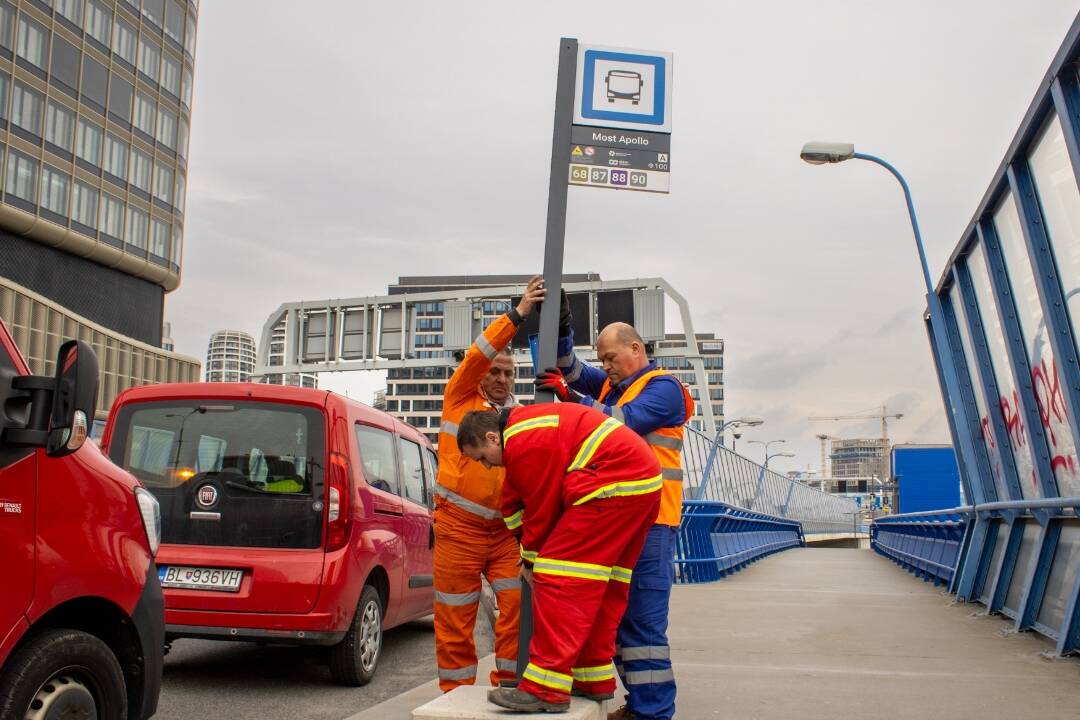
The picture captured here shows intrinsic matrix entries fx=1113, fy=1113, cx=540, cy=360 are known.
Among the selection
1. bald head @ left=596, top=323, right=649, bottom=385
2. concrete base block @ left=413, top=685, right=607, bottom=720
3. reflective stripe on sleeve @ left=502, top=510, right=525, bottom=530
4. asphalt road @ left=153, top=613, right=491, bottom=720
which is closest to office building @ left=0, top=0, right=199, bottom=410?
asphalt road @ left=153, top=613, right=491, bottom=720

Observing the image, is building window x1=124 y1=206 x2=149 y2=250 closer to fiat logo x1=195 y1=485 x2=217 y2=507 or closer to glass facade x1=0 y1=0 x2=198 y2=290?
glass facade x1=0 y1=0 x2=198 y2=290

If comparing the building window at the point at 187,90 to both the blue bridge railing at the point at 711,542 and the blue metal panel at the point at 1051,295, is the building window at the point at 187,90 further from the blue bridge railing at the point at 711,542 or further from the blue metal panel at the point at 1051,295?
the blue metal panel at the point at 1051,295

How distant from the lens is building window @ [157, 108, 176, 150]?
6047cm

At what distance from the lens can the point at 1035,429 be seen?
913 centimetres

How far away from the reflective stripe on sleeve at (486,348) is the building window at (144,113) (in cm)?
5768

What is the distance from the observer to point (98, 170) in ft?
179

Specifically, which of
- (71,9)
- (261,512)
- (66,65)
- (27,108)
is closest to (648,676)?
(261,512)

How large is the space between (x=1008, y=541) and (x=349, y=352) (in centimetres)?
2517

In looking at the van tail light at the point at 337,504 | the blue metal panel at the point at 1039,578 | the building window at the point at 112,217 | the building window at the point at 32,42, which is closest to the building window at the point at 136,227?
the building window at the point at 112,217

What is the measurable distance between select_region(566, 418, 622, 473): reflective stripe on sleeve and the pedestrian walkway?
6.01ft

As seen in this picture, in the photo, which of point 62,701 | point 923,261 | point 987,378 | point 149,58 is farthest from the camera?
point 149,58

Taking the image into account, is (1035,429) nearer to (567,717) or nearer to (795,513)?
(567,717)

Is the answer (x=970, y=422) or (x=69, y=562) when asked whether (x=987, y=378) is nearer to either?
(x=970, y=422)

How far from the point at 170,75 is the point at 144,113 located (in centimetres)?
360
